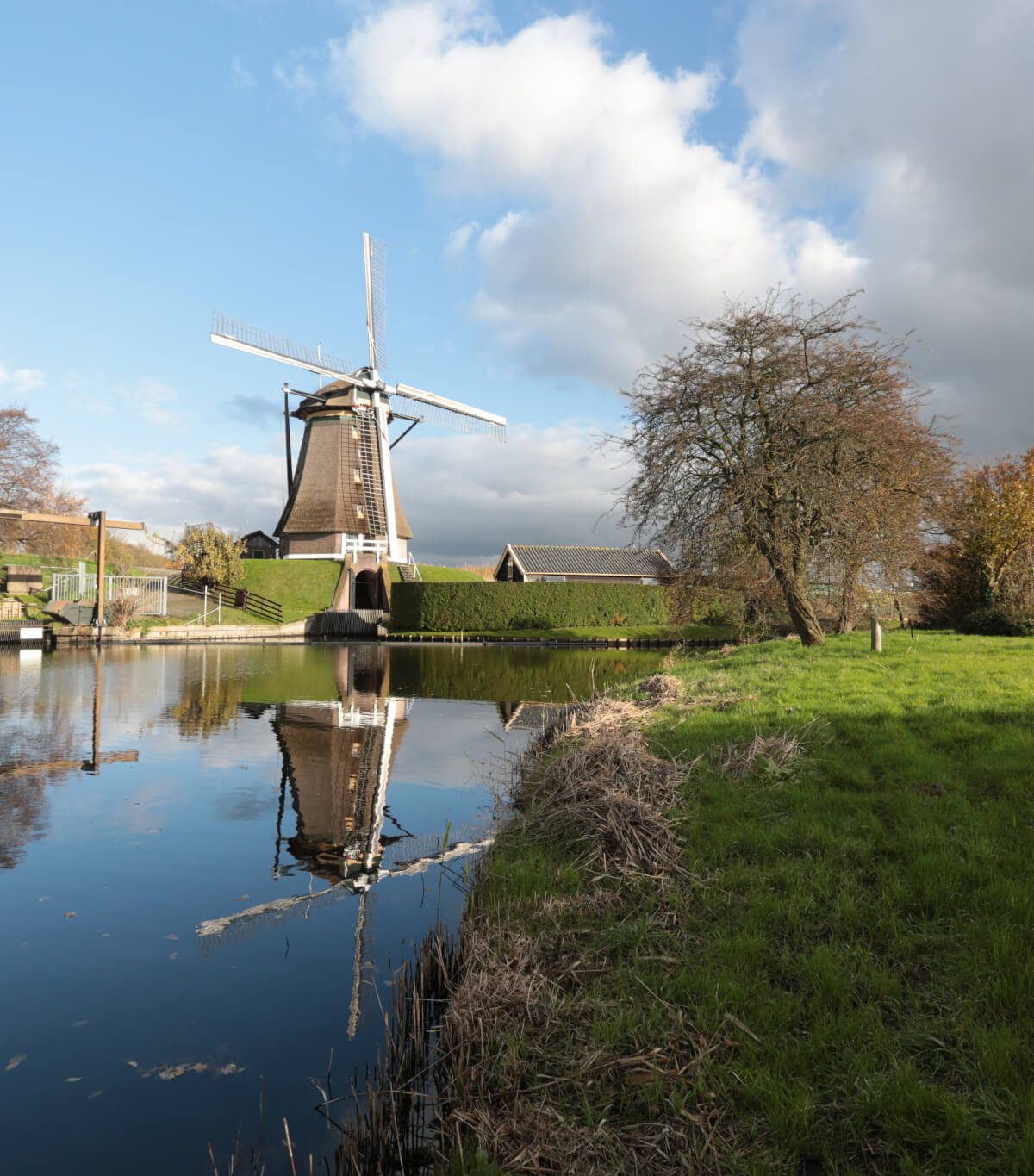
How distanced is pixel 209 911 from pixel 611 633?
3718 centimetres

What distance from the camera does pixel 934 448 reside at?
17844 mm

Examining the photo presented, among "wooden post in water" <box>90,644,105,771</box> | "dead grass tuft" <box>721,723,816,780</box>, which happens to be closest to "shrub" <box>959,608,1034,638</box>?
"dead grass tuft" <box>721,723,816,780</box>

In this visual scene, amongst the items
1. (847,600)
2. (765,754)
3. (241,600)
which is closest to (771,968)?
(765,754)

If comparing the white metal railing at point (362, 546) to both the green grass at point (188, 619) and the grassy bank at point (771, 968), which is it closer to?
the green grass at point (188, 619)

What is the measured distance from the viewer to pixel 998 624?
2166 centimetres

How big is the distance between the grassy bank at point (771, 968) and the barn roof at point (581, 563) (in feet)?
160

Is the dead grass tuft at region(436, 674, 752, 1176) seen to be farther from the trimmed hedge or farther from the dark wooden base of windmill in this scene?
the dark wooden base of windmill

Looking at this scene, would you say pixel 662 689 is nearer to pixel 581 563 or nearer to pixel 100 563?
pixel 100 563

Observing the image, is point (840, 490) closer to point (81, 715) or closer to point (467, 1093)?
point (467, 1093)

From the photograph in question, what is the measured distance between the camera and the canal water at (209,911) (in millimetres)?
3637

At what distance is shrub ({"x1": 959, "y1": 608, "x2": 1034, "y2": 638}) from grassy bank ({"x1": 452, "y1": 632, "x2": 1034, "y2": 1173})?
15.1 metres

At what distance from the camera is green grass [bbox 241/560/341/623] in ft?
155

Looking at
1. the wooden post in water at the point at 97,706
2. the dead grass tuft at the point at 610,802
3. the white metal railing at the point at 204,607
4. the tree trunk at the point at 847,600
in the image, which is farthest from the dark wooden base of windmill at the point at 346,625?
the dead grass tuft at the point at 610,802

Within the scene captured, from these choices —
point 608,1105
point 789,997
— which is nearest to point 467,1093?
point 608,1105
